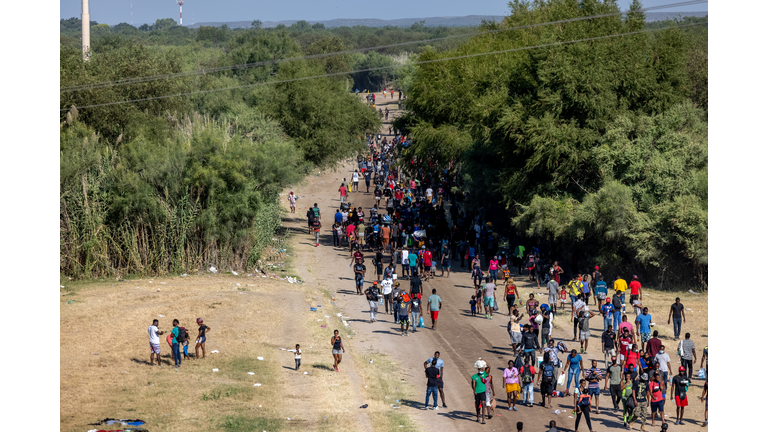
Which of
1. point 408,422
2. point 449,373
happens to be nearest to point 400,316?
A: point 449,373

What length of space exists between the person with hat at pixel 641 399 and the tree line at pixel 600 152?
10.5 meters

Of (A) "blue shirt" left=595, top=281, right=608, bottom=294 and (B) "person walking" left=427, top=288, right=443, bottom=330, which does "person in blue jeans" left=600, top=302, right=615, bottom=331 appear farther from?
(B) "person walking" left=427, top=288, right=443, bottom=330

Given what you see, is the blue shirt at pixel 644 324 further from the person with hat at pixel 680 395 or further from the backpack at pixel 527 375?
the backpack at pixel 527 375

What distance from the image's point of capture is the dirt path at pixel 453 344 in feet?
53.0

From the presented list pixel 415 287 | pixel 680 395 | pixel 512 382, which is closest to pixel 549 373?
pixel 512 382

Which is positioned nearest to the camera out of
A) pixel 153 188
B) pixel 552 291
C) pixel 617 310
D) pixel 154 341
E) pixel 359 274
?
pixel 154 341

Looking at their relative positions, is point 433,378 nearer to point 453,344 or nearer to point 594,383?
point 594,383

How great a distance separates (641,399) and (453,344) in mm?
6425

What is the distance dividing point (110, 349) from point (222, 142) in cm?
1138

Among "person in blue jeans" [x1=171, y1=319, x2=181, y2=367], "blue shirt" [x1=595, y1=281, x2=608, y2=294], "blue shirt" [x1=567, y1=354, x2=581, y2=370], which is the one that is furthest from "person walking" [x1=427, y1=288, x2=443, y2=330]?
"person in blue jeans" [x1=171, y1=319, x2=181, y2=367]

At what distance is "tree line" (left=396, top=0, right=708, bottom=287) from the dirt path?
139 inches

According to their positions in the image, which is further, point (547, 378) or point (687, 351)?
point (687, 351)

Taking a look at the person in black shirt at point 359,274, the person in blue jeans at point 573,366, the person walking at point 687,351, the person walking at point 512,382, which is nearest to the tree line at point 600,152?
the person in black shirt at point 359,274

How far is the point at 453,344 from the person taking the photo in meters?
21.1
